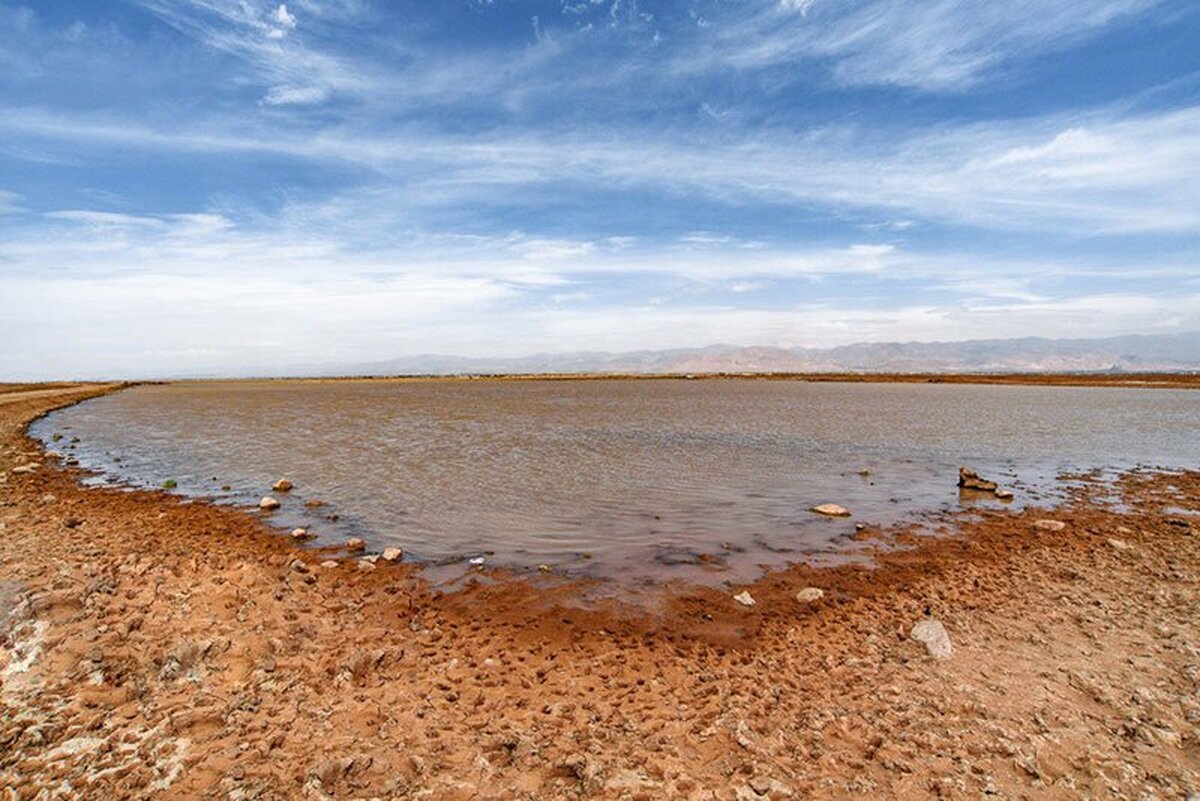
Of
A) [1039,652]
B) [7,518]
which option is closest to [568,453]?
[7,518]

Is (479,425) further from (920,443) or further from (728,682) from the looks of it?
(728,682)

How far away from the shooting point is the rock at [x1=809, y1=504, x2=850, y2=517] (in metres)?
17.9

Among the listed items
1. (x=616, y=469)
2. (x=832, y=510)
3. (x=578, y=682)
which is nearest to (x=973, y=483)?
(x=832, y=510)

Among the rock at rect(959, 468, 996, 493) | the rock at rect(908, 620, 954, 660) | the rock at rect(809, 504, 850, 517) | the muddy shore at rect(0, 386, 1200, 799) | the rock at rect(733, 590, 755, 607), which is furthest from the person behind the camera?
the rock at rect(959, 468, 996, 493)

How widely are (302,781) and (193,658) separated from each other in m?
3.43

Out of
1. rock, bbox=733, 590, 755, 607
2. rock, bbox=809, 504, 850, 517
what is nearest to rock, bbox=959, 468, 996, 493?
rock, bbox=809, 504, 850, 517

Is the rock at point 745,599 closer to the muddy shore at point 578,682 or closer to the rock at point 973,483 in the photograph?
the muddy shore at point 578,682

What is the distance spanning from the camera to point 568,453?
2967 centimetres

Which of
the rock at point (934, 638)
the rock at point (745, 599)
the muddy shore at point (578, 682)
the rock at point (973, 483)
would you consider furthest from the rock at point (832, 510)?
the rock at point (934, 638)

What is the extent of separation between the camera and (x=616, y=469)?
83.1 feet

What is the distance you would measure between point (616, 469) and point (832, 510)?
10.0m

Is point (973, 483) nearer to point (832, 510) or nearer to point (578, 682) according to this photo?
point (832, 510)

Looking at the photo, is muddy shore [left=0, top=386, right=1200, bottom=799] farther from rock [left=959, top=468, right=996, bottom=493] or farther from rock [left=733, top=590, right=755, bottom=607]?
rock [left=959, top=468, right=996, bottom=493]

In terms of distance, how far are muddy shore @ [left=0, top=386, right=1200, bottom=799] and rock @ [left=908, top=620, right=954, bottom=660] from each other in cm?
14
